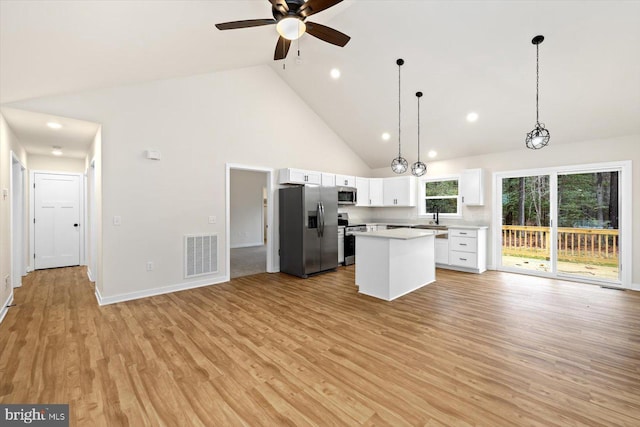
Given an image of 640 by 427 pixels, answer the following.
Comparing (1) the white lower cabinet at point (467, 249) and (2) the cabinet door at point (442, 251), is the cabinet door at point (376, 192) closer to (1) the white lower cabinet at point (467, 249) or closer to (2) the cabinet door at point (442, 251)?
(2) the cabinet door at point (442, 251)

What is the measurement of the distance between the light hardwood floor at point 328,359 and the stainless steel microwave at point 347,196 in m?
2.91

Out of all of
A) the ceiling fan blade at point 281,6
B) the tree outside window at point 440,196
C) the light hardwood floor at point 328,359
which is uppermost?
the ceiling fan blade at point 281,6

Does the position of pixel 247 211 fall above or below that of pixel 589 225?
above

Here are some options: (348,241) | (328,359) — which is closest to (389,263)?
(328,359)

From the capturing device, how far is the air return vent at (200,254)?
4441 millimetres

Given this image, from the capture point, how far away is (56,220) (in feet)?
19.1

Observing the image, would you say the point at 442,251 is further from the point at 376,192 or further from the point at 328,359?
the point at 328,359

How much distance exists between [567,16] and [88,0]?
4.61m

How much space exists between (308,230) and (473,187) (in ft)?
11.8

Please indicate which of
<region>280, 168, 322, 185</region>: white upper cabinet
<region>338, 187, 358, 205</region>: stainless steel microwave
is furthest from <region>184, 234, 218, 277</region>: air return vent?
<region>338, 187, 358, 205</region>: stainless steel microwave

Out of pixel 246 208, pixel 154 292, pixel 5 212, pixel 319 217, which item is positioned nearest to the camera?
pixel 5 212

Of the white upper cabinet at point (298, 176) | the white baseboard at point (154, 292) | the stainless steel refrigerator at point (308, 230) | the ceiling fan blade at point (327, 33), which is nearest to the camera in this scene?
the ceiling fan blade at point (327, 33)

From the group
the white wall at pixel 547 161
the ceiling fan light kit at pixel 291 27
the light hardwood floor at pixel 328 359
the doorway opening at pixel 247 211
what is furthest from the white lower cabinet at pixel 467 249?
the doorway opening at pixel 247 211

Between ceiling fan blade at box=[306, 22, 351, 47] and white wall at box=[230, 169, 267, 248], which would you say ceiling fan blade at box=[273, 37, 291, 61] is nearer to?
ceiling fan blade at box=[306, 22, 351, 47]
